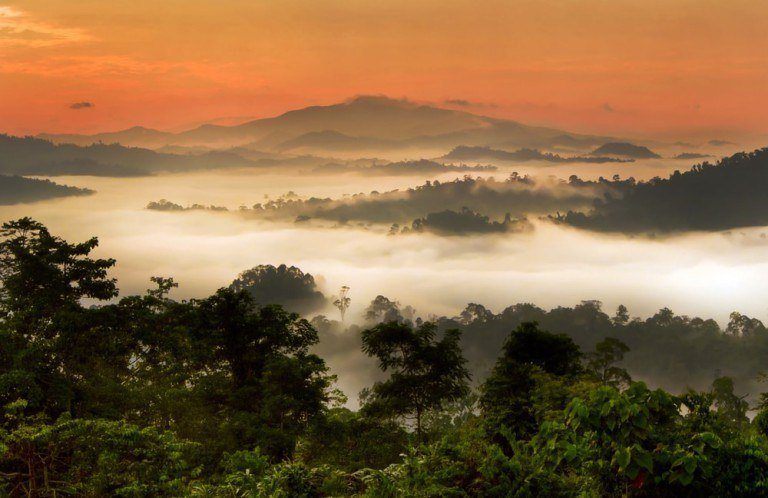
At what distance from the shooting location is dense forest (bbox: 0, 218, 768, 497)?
11648mm

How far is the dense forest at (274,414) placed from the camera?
11.6 m

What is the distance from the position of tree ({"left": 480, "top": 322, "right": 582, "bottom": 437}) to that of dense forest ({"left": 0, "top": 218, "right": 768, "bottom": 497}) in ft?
0.27

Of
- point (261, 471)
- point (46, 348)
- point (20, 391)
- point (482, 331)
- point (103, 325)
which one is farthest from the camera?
point (482, 331)

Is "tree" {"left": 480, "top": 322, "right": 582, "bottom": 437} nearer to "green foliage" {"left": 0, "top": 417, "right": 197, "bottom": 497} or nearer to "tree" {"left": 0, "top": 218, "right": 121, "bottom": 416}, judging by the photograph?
"green foliage" {"left": 0, "top": 417, "right": 197, "bottom": 497}

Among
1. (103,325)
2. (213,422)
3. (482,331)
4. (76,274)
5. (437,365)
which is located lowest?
(482,331)

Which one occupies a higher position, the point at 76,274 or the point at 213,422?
the point at 76,274

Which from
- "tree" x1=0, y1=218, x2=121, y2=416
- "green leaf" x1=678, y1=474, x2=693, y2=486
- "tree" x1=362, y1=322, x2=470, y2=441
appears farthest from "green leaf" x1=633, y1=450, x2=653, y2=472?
"tree" x1=362, y1=322, x2=470, y2=441

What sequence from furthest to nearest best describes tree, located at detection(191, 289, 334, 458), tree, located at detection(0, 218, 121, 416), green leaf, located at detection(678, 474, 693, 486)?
tree, located at detection(191, 289, 334, 458)
tree, located at detection(0, 218, 121, 416)
green leaf, located at detection(678, 474, 693, 486)

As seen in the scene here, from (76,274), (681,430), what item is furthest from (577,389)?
(76,274)

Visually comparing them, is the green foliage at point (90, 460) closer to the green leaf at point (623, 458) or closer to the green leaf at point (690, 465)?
the green leaf at point (623, 458)

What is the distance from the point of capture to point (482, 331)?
18825 centimetres

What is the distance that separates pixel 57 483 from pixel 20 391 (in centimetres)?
350

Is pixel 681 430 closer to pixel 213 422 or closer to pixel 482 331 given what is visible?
pixel 213 422

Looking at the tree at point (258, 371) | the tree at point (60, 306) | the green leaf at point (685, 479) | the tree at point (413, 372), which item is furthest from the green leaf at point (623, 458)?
the tree at point (413, 372)
